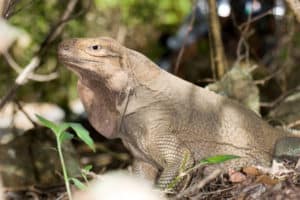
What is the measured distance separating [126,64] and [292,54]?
3.94 metres

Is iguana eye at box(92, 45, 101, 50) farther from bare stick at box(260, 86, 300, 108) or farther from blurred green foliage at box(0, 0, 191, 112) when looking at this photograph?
blurred green foliage at box(0, 0, 191, 112)

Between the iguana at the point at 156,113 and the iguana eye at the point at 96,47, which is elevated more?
the iguana eye at the point at 96,47

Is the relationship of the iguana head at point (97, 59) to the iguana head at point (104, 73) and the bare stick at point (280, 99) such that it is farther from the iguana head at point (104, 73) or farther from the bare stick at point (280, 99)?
the bare stick at point (280, 99)

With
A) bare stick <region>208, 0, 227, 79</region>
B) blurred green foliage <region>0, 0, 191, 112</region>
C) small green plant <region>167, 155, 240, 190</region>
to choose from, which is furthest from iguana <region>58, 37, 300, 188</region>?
blurred green foliage <region>0, 0, 191, 112</region>

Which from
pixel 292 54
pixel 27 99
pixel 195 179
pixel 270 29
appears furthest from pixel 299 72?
pixel 195 179

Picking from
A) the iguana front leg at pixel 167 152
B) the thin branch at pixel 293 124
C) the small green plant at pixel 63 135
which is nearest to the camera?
the small green plant at pixel 63 135

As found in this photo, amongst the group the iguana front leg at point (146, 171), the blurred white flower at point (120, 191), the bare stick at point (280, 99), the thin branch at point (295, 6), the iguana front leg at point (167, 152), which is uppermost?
the thin branch at point (295, 6)

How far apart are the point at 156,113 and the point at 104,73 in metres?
0.51

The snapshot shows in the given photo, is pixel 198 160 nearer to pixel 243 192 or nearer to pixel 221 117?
pixel 221 117

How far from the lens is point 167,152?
5.66 m

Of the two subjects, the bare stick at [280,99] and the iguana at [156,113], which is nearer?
the iguana at [156,113]

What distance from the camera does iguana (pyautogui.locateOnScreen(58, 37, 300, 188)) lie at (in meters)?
5.72

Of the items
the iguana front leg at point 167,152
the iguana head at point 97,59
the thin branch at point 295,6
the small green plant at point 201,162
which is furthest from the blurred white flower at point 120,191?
the thin branch at point 295,6

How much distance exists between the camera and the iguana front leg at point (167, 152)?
5.59m
